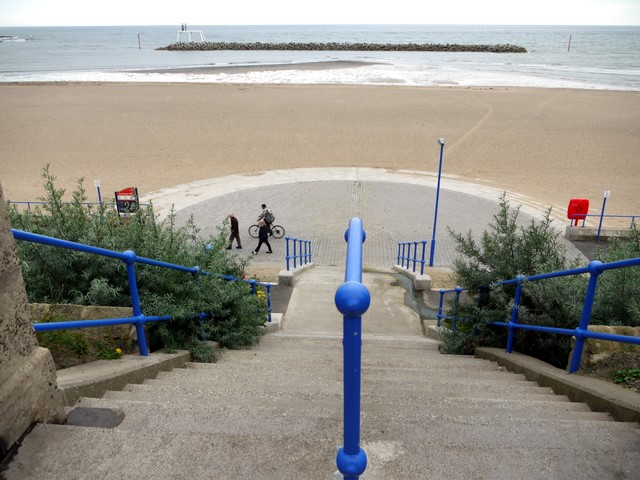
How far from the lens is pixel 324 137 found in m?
27.6

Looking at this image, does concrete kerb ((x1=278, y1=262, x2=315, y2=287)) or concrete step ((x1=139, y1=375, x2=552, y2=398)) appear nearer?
concrete step ((x1=139, y1=375, x2=552, y2=398))

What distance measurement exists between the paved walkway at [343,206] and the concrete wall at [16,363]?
10.7 meters

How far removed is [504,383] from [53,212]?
484 cm

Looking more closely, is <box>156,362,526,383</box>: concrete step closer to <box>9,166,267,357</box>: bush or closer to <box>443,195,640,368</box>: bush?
<box>9,166,267,357</box>: bush

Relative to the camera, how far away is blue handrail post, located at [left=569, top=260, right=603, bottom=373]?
147 inches

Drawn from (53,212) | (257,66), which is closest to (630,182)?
(53,212)

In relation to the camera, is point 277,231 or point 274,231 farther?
point 274,231

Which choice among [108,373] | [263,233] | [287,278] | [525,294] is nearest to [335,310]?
[287,278]

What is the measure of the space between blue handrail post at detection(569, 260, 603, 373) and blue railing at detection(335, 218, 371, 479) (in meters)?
2.89

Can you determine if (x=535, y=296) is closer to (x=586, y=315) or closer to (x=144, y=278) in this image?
(x=586, y=315)

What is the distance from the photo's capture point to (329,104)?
121ft

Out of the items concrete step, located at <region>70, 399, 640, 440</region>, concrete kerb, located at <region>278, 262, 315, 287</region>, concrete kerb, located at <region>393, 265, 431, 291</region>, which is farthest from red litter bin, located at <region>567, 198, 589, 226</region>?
concrete step, located at <region>70, 399, 640, 440</region>

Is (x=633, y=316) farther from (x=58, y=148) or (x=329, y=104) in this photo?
(x=329, y=104)

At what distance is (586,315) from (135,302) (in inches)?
145
